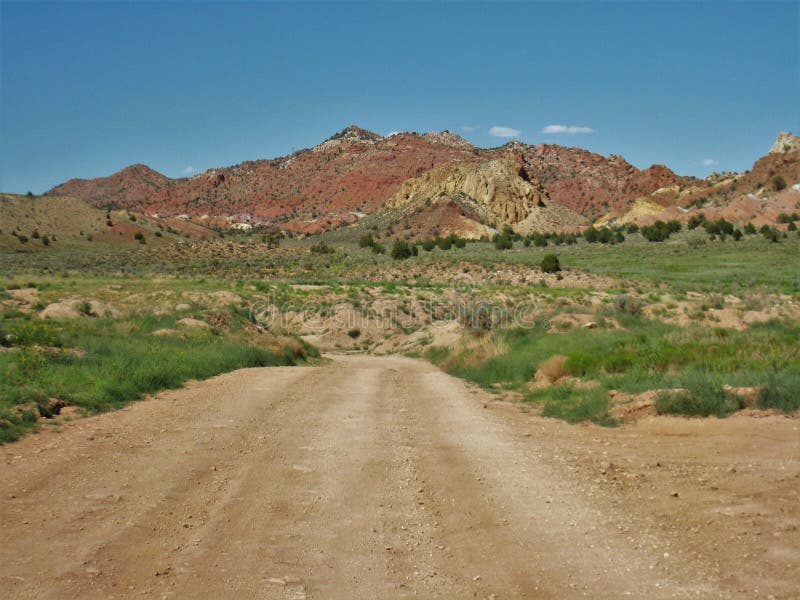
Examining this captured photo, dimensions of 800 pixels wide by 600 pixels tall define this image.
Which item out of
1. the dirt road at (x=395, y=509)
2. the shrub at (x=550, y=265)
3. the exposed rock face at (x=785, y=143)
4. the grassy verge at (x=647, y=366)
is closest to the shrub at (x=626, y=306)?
the grassy verge at (x=647, y=366)

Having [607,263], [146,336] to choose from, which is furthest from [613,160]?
[146,336]

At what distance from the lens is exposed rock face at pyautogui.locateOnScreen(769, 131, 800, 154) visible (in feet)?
431

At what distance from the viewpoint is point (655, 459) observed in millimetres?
8883

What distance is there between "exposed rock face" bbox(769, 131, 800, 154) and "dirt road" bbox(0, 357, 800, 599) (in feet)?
463

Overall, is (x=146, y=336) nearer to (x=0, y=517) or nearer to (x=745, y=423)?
(x=0, y=517)

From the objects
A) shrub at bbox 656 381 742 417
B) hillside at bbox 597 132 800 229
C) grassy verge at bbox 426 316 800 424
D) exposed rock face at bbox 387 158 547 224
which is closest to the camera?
shrub at bbox 656 381 742 417

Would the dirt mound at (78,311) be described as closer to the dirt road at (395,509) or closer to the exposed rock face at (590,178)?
the dirt road at (395,509)

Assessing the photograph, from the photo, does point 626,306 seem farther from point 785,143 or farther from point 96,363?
point 785,143

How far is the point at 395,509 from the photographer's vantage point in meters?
6.93

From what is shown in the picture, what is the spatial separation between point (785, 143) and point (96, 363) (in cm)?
14744

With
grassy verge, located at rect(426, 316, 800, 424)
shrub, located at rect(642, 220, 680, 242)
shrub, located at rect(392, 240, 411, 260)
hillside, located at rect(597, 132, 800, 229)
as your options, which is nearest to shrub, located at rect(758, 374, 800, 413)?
grassy verge, located at rect(426, 316, 800, 424)

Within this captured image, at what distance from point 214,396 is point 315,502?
23.8ft

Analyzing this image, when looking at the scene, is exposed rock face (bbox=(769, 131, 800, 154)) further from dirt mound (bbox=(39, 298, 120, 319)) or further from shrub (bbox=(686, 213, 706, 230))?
dirt mound (bbox=(39, 298, 120, 319))

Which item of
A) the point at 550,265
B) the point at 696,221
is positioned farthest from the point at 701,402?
the point at 696,221
